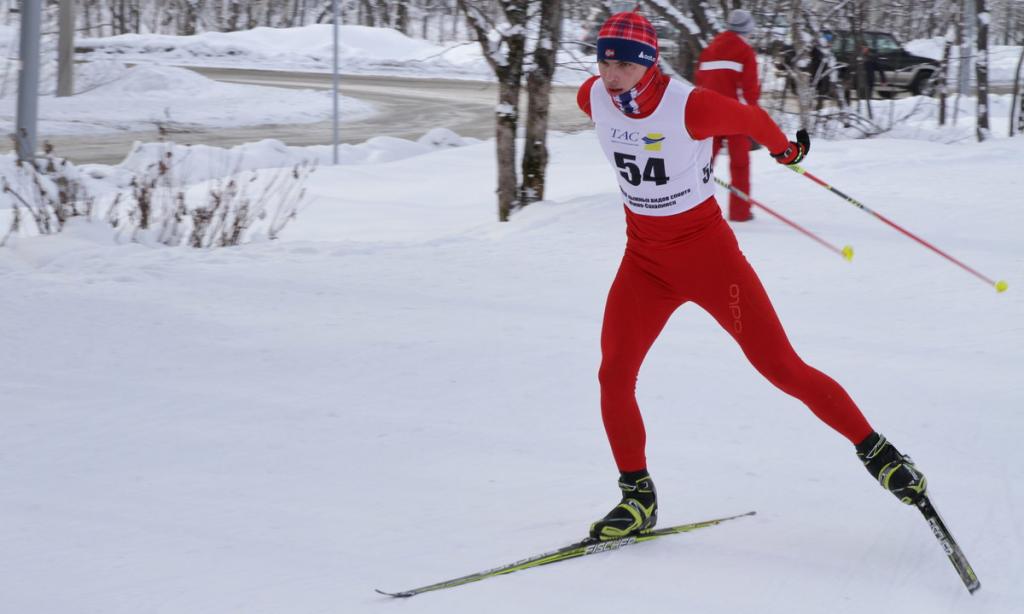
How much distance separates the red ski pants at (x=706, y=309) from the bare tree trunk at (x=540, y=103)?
226 inches

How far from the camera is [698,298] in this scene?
340cm

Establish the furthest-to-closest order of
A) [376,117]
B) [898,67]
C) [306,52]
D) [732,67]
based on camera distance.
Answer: [306,52]
[898,67]
[376,117]
[732,67]

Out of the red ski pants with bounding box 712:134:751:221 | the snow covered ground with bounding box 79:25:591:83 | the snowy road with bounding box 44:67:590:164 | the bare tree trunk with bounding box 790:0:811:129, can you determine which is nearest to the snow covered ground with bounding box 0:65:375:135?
the snowy road with bounding box 44:67:590:164

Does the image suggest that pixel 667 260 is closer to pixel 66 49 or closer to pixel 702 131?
pixel 702 131

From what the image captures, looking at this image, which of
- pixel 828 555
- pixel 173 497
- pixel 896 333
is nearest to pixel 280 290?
pixel 173 497

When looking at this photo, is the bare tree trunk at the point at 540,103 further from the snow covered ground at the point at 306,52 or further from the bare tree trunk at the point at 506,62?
the snow covered ground at the point at 306,52

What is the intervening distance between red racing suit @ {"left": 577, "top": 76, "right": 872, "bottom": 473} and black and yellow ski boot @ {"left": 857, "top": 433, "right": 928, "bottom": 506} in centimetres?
5

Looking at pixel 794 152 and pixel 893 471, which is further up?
pixel 794 152

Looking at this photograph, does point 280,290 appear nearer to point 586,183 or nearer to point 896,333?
point 896,333

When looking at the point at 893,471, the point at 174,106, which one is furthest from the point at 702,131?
the point at 174,106

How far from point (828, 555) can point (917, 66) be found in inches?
778

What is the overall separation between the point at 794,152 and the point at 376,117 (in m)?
16.3

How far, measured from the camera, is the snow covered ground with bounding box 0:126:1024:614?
3.20m

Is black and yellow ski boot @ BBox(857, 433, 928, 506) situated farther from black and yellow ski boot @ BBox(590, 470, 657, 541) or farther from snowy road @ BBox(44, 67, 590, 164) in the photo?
snowy road @ BBox(44, 67, 590, 164)
